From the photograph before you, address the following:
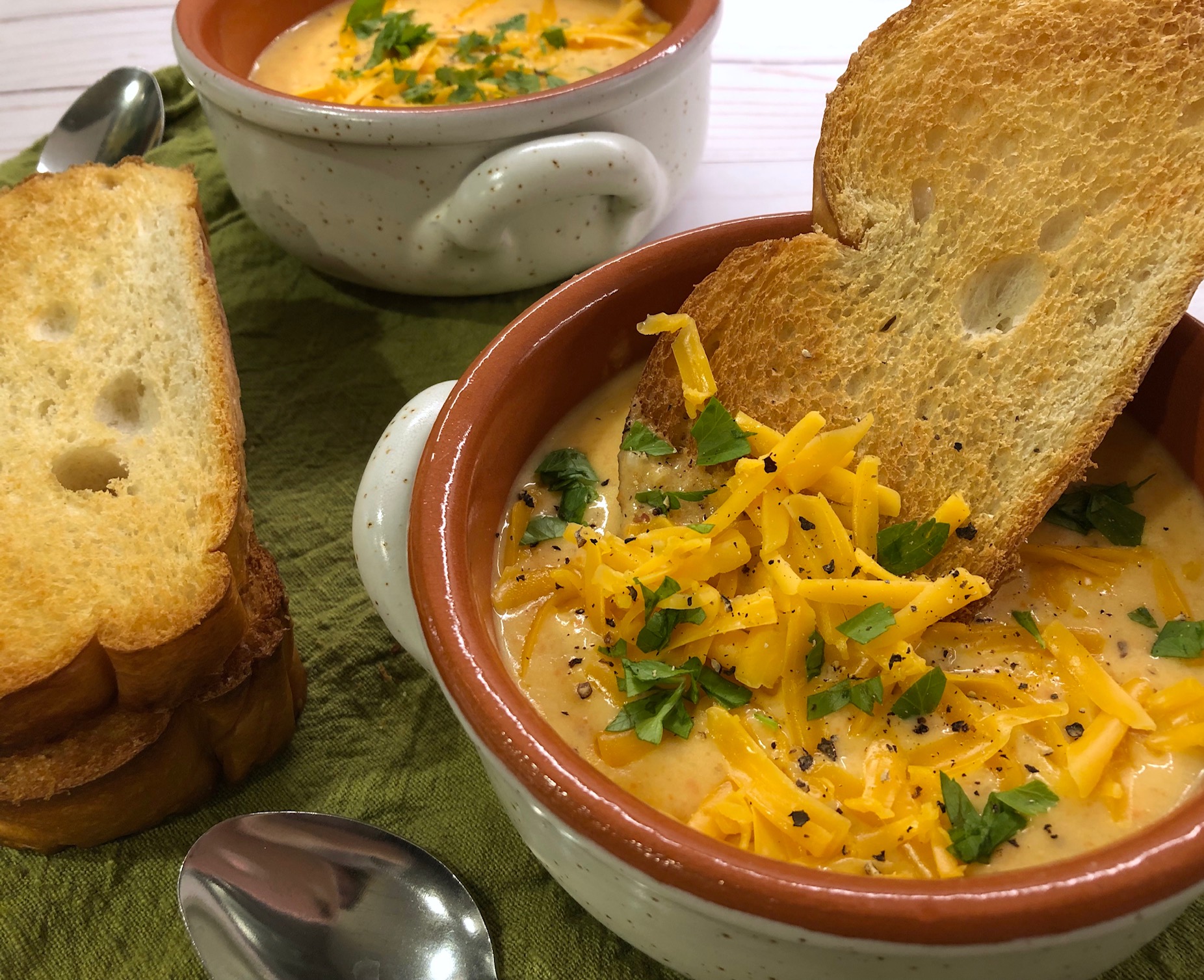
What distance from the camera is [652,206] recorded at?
1819 mm

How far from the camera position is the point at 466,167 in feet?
5.40

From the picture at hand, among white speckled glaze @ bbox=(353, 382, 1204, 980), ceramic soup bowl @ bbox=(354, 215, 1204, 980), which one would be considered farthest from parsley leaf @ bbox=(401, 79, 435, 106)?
white speckled glaze @ bbox=(353, 382, 1204, 980)

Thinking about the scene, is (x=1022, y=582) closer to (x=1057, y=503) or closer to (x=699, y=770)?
(x=1057, y=503)


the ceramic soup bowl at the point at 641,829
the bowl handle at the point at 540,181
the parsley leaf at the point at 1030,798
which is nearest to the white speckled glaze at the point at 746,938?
the ceramic soup bowl at the point at 641,829

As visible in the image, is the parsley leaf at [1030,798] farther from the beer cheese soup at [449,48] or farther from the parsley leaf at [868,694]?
the beer cheese soup at [449,48]

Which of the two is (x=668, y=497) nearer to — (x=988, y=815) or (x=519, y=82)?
(x=988, y=815)

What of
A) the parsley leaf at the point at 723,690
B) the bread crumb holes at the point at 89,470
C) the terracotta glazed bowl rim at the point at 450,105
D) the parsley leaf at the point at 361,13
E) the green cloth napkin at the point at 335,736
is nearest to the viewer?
the parsley leaf at the point at 723,690

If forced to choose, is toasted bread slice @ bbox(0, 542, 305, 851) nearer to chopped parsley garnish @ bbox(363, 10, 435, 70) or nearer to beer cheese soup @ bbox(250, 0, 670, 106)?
beer cheese soup @ bbox(250, 0, 670, 106)

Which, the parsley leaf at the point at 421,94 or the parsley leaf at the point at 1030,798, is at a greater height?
the parsley leaf at the point at 421,94

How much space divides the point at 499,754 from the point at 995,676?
1.58 feet

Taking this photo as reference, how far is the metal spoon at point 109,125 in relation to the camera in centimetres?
222

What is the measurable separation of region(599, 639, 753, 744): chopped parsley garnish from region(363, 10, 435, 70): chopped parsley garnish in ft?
4.76

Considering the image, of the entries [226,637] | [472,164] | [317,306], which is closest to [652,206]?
[472,164]

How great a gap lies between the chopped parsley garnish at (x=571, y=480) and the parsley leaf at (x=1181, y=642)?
23.9 inches
